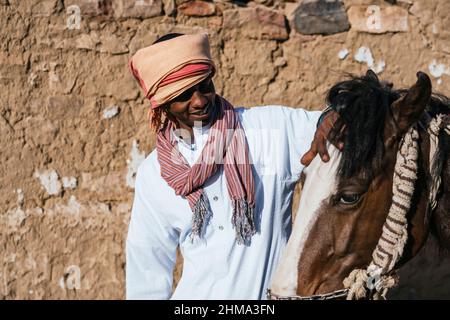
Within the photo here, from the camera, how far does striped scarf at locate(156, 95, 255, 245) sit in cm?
291

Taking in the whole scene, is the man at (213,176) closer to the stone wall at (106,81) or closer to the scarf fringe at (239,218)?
the scarf fringe at (239,218)

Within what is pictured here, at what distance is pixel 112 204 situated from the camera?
438cm

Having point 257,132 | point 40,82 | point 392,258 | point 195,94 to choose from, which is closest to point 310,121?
A: point 257,132

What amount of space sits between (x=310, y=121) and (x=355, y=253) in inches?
23.3

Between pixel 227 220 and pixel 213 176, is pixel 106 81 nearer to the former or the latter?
pixel 213 176

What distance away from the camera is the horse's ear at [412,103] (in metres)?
2.47

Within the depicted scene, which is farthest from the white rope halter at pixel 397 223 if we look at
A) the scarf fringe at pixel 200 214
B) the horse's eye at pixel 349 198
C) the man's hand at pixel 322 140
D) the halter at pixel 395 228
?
the scarf fringe at pixel 200 214

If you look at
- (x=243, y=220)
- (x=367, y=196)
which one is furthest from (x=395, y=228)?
(x=243, y=220)

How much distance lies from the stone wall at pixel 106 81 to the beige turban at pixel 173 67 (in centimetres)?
130

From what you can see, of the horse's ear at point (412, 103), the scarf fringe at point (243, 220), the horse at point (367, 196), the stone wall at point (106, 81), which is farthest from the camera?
the stone wall at point (106, 81)

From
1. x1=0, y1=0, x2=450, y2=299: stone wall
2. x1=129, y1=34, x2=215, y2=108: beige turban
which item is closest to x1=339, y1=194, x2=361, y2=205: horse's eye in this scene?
x1=129, y1=34, x2=215, y2=108: beige turban

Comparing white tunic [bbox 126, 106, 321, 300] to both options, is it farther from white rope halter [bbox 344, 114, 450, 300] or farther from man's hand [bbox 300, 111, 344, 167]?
white rope halter [bbox 344, 114, 450, 300]

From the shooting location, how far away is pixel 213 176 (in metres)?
2.99
